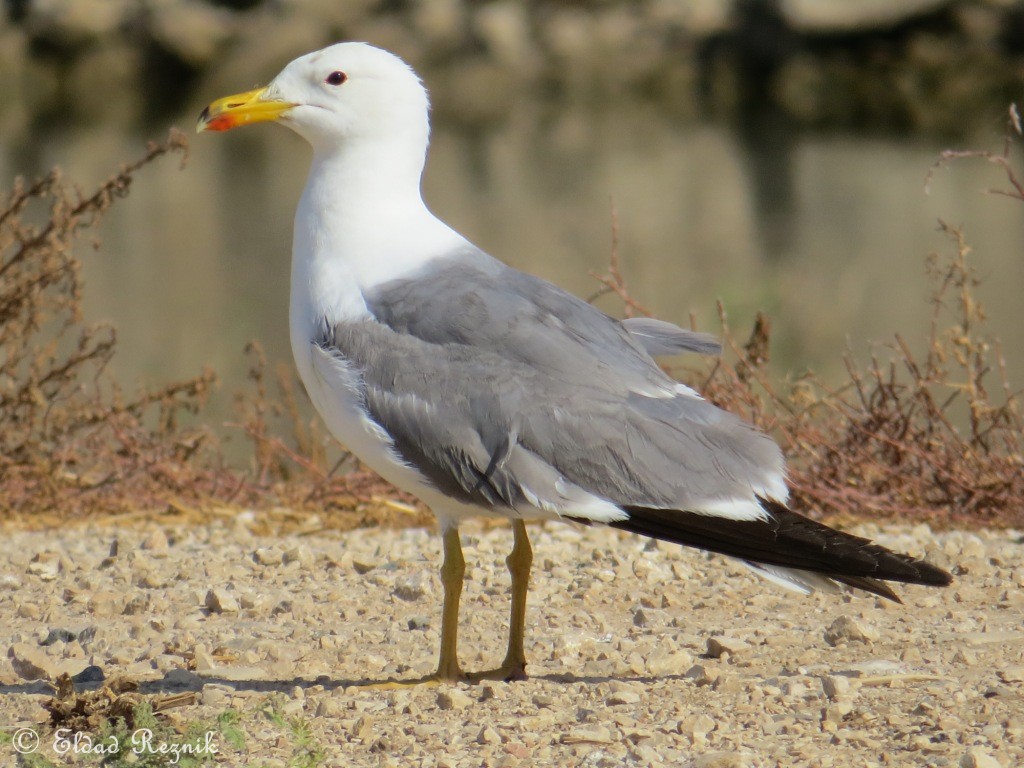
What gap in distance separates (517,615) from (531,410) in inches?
21.0

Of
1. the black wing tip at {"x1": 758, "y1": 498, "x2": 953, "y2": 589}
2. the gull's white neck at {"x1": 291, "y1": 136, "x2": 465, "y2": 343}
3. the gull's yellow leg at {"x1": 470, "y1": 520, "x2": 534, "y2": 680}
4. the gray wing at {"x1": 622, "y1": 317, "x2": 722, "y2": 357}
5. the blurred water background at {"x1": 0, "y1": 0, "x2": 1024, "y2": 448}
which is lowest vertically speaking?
the gull's yellow leg at {"x1": 470, "y1": 520, "x2": 534, "y2": 680}

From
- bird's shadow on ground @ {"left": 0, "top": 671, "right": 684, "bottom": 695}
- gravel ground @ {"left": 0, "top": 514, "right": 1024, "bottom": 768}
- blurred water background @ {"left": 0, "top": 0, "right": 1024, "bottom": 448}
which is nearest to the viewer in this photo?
gravel ground @ {"left": 0, "top": 514, "right": 1024, "bottom": 768}

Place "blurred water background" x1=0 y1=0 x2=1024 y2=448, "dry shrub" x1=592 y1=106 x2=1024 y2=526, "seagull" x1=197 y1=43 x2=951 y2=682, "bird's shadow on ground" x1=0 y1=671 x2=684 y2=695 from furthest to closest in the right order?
"blurred water background" x1=0 y1=0 x2=1024 y2=448
"dry shrub" x1=592 y1=106 x2=1024 y2=526
"bird's shadow on ground" x1=0 y1=671 x2=684 y2=695
"seagull" x1=197 y1=43 x2=951 y2=682

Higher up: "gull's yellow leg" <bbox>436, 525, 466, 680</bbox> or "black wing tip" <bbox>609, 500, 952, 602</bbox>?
"black wing tip" <bbox>609, 500, 952, 602</bbox>

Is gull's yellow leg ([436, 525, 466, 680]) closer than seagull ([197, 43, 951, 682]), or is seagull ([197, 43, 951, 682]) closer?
seagull ([197, 43, 951, 682])

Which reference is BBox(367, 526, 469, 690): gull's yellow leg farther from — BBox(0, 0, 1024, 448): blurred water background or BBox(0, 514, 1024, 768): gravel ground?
BBox(0, 0, 1024, 448): blurred water background

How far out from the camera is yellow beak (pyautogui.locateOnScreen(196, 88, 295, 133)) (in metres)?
3.88

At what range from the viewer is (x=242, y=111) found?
391 cm

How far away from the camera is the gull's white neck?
3594 mm

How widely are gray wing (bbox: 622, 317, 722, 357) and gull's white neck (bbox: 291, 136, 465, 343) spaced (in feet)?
1.60

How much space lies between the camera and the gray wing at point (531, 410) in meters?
3.22

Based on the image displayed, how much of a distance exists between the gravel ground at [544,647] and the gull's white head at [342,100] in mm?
1186

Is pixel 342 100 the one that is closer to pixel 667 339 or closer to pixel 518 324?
pixel 518 324

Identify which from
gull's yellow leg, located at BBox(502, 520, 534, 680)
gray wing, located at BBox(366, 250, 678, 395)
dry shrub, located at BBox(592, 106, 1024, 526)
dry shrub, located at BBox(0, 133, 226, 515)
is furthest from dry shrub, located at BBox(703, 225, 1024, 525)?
dry shrub, located at BBox(0, 133, 226, 515)
